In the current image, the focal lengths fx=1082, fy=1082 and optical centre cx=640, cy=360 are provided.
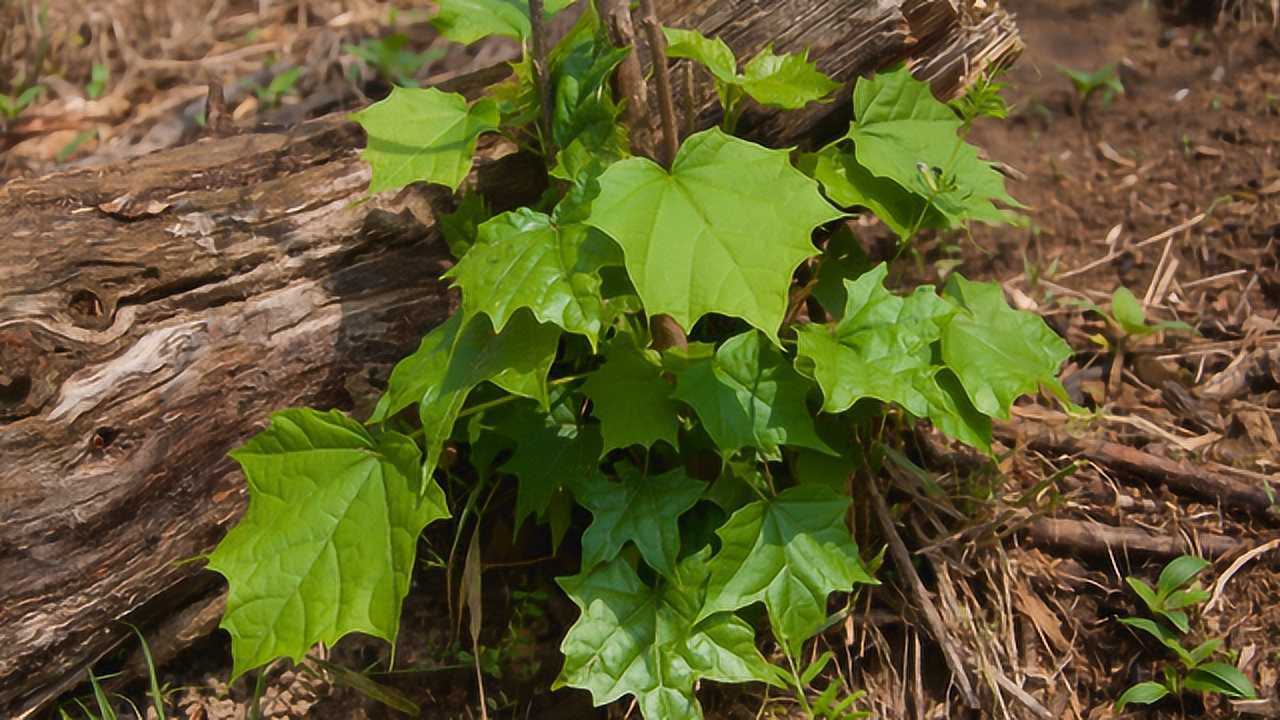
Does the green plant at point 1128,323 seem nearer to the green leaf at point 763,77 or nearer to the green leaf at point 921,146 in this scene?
the green leaf at point 921,146

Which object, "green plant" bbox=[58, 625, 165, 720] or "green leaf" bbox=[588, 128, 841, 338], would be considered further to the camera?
"green plant" bbox=[58, 625, 165, 720]

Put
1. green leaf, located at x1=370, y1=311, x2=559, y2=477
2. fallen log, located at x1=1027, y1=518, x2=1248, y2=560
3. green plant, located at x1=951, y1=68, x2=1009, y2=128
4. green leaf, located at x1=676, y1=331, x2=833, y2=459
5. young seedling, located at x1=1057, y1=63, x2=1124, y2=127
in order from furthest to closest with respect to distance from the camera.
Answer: young seedling, located at x1=1057, y1=63, x2=1124, y2=127, fallen log, located at x1=1027, y1=518, x2=1248, y2=560, green plant, located at x1=951, y1=68, x2=1009, y2=128, green leaf, located at x1=676, y1=331, x2=833, y2=459, green leaf, located at x1=370, y1=311, x2=559, y2=477

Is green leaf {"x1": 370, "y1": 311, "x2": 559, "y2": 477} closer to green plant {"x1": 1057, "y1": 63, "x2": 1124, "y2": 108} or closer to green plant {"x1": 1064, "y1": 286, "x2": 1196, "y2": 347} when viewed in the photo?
green plant {"x1": 1064, "y1": 286, "x2": 1196, "y2": 347}

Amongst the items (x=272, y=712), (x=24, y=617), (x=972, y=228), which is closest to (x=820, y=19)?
(x=972, y=228)

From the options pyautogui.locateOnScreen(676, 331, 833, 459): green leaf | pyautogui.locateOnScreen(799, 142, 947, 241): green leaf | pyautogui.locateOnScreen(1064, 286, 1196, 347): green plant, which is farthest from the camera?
pyautogui.locateOnScreen(1064, 286, 1196, 347): green plant

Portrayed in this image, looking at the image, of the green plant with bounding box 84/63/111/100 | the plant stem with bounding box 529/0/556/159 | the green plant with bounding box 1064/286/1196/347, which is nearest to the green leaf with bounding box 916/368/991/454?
the plant stem with bounding box 529/0/556/159

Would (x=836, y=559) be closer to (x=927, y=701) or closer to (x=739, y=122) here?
(x=927, y=701)

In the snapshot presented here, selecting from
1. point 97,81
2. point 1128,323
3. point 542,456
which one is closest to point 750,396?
point 542,456
